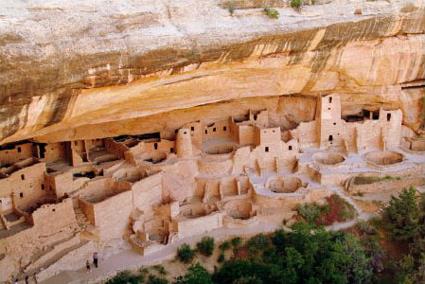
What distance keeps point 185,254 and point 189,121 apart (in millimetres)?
4673

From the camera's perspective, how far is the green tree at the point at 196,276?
13.3 metres

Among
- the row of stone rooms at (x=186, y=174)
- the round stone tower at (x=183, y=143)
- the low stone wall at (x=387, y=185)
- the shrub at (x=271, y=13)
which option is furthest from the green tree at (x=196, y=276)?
the shrub at (x=271, y=13)

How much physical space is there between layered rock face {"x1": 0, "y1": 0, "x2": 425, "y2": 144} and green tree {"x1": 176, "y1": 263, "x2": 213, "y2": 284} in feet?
13.2

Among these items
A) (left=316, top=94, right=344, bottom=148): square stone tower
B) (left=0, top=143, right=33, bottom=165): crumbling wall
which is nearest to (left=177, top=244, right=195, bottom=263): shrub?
(left=0, top=143, right=33, bottom=165): crumbling wall

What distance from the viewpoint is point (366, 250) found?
15.4 meters

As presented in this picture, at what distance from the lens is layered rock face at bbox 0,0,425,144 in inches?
396

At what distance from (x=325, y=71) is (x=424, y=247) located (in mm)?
5307

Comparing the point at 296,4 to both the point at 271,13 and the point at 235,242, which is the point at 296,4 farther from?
the point at 235,242

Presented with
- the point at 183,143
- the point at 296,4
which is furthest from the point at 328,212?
the point at 296,4

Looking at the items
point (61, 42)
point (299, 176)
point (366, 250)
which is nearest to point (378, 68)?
point (299, 176)

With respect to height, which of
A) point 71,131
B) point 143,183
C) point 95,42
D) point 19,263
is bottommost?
point 19,263

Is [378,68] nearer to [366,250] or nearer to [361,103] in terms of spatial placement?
[361,103]

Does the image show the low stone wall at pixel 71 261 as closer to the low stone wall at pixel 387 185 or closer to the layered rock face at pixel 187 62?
the layered rock face at pixel 187 62

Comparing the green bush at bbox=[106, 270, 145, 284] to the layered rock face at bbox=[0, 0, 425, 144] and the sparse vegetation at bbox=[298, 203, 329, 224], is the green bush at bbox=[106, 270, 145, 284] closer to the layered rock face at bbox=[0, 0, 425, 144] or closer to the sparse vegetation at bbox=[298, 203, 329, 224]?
the layered rock face at bbox=[0, 0, 425, 144]
